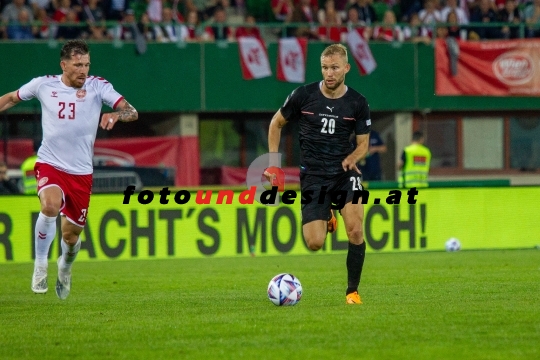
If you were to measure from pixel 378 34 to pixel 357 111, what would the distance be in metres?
17.2

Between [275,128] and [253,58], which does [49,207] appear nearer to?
[275,128]

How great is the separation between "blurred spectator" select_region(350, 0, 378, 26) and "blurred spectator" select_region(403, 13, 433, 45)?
3.67 ft

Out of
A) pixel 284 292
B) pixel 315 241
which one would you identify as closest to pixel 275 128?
pixel 315 241

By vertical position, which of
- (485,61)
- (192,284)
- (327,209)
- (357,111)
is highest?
(485,61)

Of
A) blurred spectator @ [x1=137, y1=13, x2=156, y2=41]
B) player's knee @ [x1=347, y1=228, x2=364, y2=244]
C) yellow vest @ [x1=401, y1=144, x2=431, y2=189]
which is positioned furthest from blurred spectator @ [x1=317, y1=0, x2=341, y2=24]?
player's knee @ [x1=347, y1=228, x2=364, y2=244]

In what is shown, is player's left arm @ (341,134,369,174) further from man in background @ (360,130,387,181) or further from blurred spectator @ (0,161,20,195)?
man in background @ (360,130,387,181)

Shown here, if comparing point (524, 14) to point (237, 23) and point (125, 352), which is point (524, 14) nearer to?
point (237, 23)

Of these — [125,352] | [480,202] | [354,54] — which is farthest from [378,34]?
[125,352]

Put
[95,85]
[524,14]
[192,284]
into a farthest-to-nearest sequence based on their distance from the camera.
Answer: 1. [524,14]
2. [192,284]
3. [95,85]

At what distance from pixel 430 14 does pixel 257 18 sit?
14.5ft

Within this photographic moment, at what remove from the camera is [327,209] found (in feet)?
33.4

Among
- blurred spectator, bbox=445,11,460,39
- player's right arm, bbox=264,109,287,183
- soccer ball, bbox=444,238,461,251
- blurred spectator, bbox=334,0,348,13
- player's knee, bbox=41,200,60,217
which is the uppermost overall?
blurred spectator, bbox=334,0,348,13

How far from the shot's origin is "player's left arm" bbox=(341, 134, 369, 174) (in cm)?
980

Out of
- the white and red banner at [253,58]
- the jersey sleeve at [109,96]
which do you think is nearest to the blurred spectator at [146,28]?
the white and red banner at [253,58]
